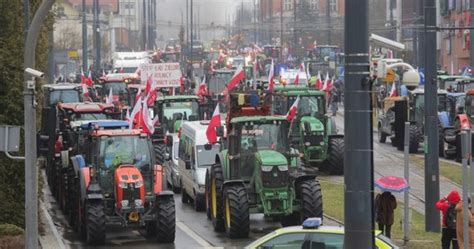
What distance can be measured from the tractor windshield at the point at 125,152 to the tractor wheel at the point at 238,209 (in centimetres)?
197

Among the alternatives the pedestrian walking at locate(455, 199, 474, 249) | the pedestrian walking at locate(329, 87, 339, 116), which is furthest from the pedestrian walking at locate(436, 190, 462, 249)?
the pedestrian walking at locate(329, 87, 339, 116)

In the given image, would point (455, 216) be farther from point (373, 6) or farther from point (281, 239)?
point (373, 6)

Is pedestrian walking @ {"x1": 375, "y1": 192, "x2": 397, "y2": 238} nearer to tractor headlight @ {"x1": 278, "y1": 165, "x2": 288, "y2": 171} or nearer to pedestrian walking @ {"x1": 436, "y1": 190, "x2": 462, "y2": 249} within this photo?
pedestrian walking @ {"x1": 436, "y1": 190, "x2": 462, "y2": 249}

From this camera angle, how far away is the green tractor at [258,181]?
25.3m

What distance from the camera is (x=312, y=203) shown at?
25.2 meters

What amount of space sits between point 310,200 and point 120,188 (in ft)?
13.1

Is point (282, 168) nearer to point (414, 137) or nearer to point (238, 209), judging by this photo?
point (238, 209)

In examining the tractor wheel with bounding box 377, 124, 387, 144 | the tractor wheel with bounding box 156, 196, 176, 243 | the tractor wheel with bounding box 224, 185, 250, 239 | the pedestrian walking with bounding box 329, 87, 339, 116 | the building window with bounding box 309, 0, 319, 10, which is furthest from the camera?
the building window with bounding box 309, 0, 319, 10

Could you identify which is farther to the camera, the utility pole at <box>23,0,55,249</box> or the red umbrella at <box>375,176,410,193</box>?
the red umbrella at <box>375,176,410,193</box>

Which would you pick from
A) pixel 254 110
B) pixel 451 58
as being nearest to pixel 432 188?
pixel 254 110

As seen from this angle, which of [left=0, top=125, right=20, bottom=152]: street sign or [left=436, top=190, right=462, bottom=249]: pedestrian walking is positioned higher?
[left=0, top=125, right=20, bottom=152]: street sign

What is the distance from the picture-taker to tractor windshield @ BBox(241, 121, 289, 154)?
88.1ft

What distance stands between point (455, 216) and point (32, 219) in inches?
302

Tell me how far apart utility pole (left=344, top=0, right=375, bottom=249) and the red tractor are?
10162mm
